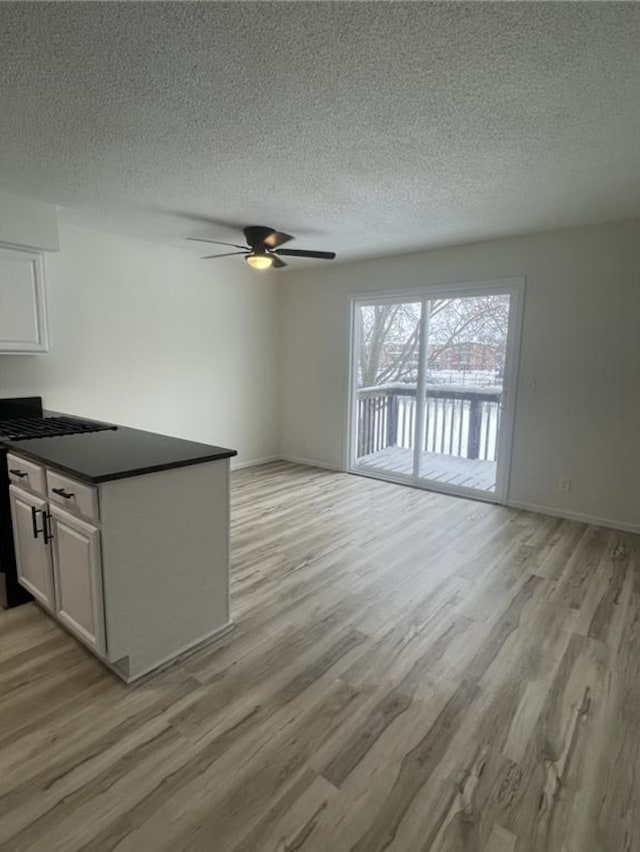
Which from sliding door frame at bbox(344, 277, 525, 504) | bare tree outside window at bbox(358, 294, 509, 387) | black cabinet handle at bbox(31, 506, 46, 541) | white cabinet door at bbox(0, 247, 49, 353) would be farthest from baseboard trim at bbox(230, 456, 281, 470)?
black cabinet handle at bbox(31, 506, 46, 541)

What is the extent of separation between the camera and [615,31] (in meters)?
1.48

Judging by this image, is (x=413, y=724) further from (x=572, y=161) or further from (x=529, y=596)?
(x=572, y=161)

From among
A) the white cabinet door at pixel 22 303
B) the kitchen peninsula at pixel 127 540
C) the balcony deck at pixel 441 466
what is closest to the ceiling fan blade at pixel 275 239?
the white cabinet door at pixel 22 303

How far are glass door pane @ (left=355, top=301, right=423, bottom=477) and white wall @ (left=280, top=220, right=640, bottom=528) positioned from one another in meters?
0.45

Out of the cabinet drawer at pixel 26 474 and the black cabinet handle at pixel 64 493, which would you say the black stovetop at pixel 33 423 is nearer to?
the cabinet drawer at pixel 26 474

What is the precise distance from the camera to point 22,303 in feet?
10.1

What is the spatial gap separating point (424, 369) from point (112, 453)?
3351mm

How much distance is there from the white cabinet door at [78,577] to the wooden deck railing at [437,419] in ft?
11.7

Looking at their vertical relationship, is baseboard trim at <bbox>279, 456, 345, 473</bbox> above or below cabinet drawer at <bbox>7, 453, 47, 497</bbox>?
below

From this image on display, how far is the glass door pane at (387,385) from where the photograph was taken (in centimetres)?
473

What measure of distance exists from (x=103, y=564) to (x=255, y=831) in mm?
1035

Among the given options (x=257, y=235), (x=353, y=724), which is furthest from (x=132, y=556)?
(x=257, y=235)

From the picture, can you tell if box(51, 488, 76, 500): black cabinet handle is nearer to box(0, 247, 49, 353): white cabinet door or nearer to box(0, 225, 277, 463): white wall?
box(0, 247, 49, 353): white cabinet door

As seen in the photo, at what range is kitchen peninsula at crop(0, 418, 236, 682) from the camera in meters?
1.78
